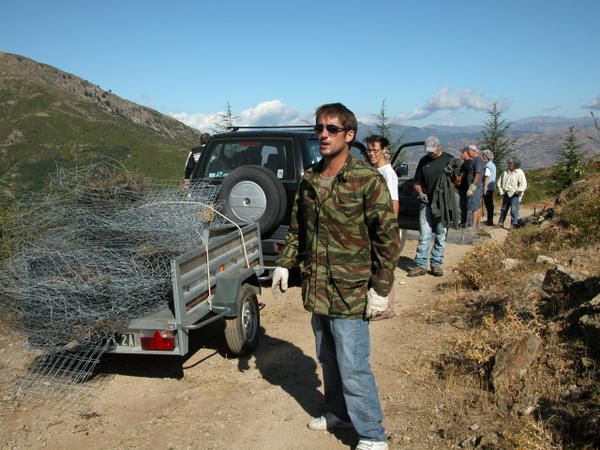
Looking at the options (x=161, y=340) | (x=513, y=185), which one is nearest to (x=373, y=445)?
(x=161, y=340)

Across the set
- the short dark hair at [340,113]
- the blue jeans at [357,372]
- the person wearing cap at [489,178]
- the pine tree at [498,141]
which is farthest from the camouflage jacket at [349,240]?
the pine tree at [498,141]

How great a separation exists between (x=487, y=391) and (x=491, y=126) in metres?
25.9

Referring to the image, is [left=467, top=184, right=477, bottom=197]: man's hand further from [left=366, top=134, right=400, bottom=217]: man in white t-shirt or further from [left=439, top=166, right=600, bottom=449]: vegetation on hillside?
[left=366, top=134, right=400, bottom=217]: man in white t-shirt

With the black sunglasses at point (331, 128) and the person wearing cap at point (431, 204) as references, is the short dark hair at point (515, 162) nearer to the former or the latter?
the person wearing cap at point (431, 204)

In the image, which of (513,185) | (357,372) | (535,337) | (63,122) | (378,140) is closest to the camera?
(357,372)

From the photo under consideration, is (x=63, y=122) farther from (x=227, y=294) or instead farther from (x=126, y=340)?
(x=126, y=340)

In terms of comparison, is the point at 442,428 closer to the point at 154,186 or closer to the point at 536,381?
the point at 536,381

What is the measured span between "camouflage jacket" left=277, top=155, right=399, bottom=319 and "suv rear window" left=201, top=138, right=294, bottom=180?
357cm

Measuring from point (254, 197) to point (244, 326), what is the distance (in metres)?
1.66

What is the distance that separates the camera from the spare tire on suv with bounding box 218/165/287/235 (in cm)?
596

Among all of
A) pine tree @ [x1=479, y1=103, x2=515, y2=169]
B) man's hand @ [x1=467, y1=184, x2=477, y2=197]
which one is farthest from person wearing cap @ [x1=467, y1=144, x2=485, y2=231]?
pine tree @ [x1=479, y1=103, x2=515, y2=169]

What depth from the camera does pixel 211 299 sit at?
15.0 feet

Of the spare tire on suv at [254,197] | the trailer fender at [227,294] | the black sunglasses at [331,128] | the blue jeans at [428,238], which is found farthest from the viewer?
the blue jeans at [428,238]

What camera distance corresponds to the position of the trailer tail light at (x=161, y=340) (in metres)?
4.06
